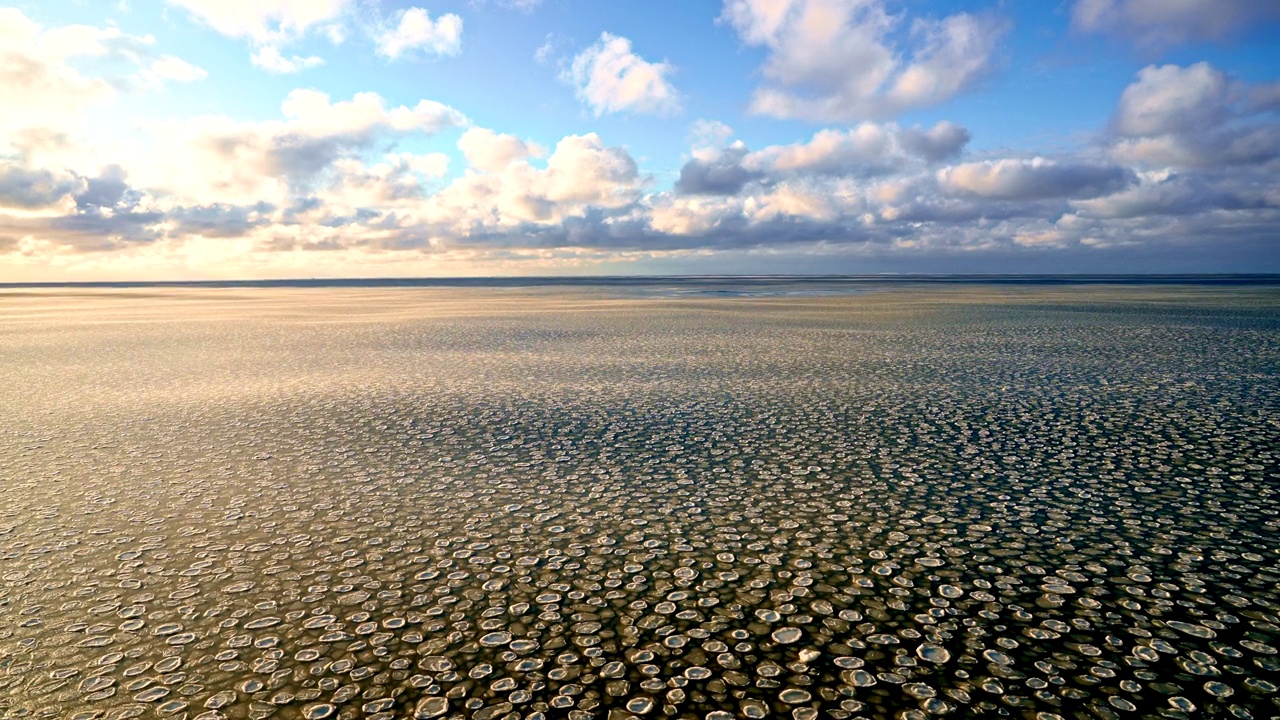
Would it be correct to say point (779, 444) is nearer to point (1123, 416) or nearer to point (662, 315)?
point (1123, 416)

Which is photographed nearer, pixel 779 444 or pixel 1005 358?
pixel 779 444

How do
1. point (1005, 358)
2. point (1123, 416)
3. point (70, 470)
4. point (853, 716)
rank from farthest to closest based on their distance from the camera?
point (1005, 358) < point (1123, 416) < point (70, 470) < point (853, 716)

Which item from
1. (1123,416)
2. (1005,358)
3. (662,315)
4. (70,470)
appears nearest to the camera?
(70,470)

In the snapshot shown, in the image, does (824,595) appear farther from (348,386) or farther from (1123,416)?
(348,386)

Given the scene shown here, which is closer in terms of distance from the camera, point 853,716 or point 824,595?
point 853,716

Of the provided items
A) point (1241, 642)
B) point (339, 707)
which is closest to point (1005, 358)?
point (1241, 642)

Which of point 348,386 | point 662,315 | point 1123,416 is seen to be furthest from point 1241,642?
point 662,315
